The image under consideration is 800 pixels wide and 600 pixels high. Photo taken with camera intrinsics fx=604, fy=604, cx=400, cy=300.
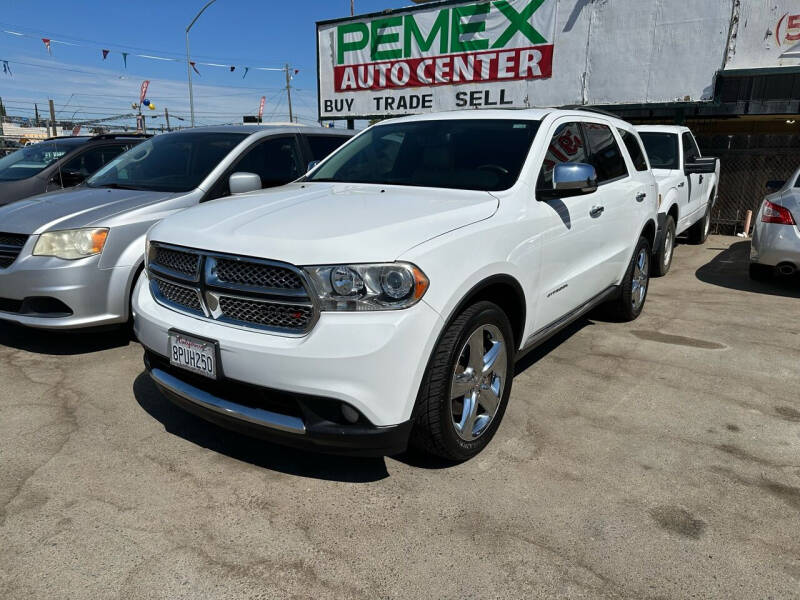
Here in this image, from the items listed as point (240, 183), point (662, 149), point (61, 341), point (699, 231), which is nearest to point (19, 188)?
point (61, 341)

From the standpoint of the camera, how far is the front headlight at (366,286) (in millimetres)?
2484

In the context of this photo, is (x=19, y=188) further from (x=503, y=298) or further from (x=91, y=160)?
(x=503, y=298)

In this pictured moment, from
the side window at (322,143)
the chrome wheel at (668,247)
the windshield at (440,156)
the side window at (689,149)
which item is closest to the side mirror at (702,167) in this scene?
the side window at (689,149)

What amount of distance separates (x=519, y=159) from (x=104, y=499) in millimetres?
2835

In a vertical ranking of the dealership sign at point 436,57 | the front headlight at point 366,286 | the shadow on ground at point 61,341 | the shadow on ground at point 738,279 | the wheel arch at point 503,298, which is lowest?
the shadow on ground at point 738,279

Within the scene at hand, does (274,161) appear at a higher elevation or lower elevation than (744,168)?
higher

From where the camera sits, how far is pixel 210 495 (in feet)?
9.29

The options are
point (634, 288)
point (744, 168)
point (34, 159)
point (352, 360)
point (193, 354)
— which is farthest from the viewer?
point (744, 168)

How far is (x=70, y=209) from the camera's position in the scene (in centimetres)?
460

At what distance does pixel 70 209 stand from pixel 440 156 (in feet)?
9.42

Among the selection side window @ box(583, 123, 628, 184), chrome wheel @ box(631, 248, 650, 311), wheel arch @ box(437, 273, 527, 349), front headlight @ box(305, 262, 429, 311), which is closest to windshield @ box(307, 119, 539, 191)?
wheel arch @ box(437, 273, 527, 349)

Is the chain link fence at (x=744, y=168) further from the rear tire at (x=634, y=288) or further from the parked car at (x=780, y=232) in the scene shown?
the rear tire at (x=634, y=288)

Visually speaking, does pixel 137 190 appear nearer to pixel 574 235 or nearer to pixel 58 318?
pixel 58 318

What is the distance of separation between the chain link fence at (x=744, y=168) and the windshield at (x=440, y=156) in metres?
10.0
